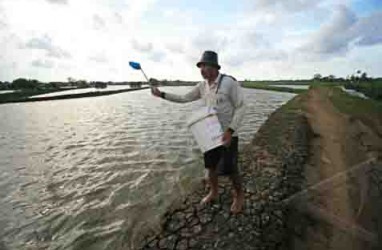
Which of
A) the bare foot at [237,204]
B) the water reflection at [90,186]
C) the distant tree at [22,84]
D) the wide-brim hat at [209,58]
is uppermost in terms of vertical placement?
the wide-brim hat at [209,58]

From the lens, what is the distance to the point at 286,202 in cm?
587

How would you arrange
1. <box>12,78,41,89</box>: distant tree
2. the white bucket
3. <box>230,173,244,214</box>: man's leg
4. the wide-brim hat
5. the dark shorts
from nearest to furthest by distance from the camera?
the wide-brim hat, the white bucket, the dark shorts, <box>230,173,244,214</box>: man's leg, <box>12,78,41,89</box>: distant tree

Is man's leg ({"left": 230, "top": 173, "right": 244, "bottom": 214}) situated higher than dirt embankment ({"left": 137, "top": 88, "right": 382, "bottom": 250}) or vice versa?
man's leg ({"left": 230, "top": 173, "right": 244, "bottom": 214})

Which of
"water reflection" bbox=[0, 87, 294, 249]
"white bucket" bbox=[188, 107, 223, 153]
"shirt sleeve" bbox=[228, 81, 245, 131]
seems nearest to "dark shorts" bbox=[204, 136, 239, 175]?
"white bucket" bbox=[188, 107, 223, 153]

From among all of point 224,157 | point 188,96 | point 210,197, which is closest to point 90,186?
point 210,197

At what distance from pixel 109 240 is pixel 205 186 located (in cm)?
178

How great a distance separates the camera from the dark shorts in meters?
4.57

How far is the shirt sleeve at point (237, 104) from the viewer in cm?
441

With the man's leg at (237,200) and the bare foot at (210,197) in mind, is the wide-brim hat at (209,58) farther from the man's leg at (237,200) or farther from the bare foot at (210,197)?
the bare foot at (210,197)

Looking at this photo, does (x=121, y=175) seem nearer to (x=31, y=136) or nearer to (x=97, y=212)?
(x=97, y=212)

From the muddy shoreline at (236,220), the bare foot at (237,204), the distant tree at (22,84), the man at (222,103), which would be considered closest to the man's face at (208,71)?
the man at (222,103)

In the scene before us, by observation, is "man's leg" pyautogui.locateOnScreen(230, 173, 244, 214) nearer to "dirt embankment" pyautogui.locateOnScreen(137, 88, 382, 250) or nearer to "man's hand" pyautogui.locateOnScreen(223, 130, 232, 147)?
"dirt embankment" pyautogui.locateOnScreen(137, 88, 382, 250)

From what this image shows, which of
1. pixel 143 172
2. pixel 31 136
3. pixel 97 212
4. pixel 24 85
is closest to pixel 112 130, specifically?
pixel 31 136

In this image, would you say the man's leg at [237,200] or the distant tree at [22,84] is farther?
the distant tree at [22,84]
